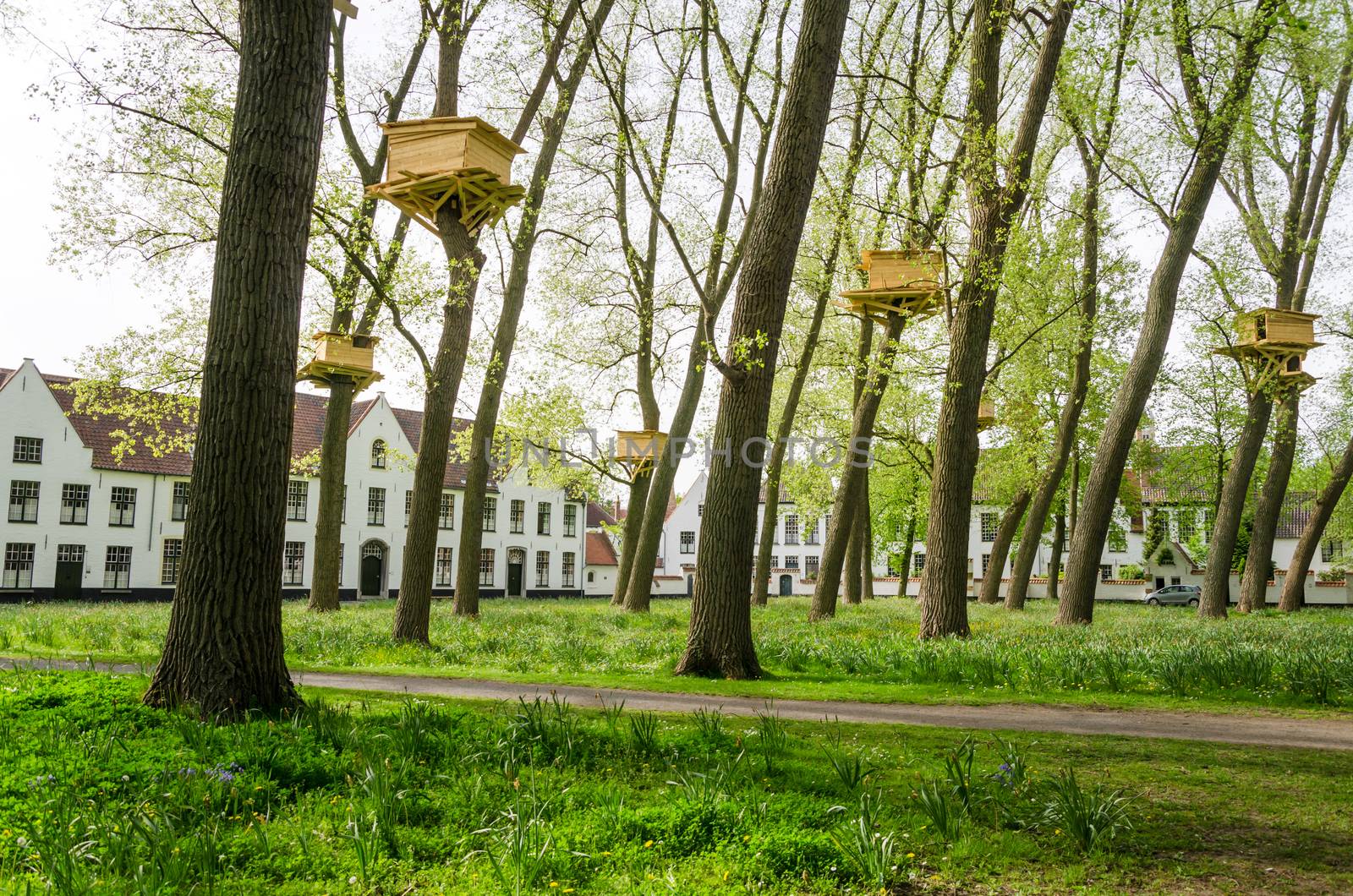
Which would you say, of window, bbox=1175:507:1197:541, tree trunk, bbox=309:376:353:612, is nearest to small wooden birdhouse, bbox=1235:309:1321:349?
tree trunk, bbox=309:376:353:612

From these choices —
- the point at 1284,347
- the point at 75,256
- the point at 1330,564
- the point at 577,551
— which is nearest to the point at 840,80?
the point at 1284,347

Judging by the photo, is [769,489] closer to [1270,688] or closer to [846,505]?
[846,505]

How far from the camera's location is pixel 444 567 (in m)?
49.0

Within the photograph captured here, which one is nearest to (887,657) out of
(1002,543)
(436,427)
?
(436,427)

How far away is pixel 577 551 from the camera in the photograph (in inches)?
2244

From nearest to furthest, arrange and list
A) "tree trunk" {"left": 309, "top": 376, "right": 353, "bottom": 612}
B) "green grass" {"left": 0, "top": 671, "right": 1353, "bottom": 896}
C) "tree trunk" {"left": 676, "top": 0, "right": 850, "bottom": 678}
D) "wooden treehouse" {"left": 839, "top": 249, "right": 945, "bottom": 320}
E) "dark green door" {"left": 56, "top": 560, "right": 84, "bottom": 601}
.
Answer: "green grass" {"left": 0, "top": 671, "right": 1353, "bottom": 896} → "tree trunk" {"left": 676, "top": 0, "right": 850, "bottom": 678} → "wooden treehouse" {"left": 839, "top": 249, "right": 945, "bottom": 320} → "tree trunk" {"left": 309, "top": 376, "right": 353, "bottom": 612} → "dark green door" {"left": 56, "top": 560, "right": 84, "bottom": 601}

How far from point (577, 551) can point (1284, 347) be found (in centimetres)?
4340

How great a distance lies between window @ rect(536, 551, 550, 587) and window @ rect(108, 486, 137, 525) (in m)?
22.4

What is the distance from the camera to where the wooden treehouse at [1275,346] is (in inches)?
759

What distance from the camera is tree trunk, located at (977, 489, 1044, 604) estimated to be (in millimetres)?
27033

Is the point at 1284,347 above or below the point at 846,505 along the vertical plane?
above

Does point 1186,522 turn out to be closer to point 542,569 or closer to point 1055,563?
point 1055,563

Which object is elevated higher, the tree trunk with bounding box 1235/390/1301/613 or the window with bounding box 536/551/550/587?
the tree trunk with bounding box 1235/390/1301/613

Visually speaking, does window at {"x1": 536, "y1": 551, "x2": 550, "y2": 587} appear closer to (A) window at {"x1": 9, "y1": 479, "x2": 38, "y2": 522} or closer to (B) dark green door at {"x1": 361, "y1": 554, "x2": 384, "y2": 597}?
(B) dark green door at {"x1": 361, "y1": 554, "x2": 384, "y2": 597}
